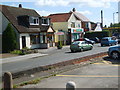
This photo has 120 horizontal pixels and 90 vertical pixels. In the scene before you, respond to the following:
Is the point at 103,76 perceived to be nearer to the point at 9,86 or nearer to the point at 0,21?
the point at 9,86

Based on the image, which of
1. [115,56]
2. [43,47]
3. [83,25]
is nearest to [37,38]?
[43,47]

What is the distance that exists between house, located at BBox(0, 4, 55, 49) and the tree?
1.38m

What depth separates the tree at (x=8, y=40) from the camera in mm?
27750

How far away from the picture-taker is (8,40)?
27.8 m

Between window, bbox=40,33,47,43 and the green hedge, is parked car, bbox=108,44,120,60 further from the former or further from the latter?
the green hedge

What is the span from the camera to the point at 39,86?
337 inches

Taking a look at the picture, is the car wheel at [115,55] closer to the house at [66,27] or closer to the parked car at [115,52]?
the parked car at [115,52]

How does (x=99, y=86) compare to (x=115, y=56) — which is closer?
(x=99, y=86)

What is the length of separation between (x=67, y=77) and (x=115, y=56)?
7628 millimetres

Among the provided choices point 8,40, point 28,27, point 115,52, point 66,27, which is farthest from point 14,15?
point 115,52

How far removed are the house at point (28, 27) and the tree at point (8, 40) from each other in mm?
1380

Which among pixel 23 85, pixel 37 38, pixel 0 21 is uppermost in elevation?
pixel 0 21

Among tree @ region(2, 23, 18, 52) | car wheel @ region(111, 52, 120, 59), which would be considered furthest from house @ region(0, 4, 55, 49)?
car wheel @ region(111, 52, 120, 59)

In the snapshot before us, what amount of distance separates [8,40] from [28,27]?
18.1ft
